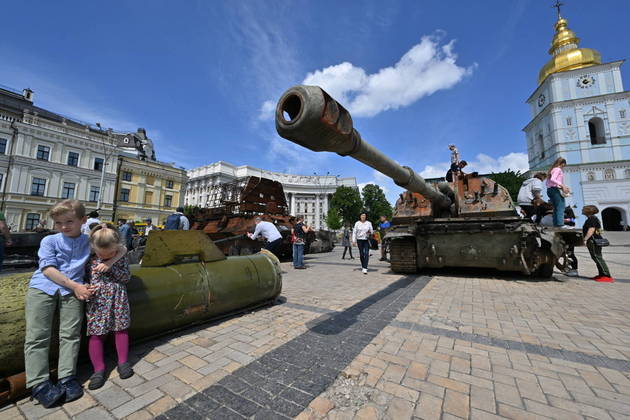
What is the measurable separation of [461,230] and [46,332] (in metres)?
6.76

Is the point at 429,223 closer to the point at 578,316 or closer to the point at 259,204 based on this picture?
the point at 578,316

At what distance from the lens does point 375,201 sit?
62.9 m

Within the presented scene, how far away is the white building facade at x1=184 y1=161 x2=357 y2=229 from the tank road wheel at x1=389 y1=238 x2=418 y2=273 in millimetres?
72037

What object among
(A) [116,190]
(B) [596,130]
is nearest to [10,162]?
(A) [116,190]

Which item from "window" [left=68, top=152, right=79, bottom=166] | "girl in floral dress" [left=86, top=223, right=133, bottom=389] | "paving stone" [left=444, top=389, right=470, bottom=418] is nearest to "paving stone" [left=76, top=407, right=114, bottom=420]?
"girl in floral dress" [left=86, top=223, right=133, bottom=389]

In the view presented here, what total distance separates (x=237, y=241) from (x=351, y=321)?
6708 millimetres

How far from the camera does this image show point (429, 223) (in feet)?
21.5

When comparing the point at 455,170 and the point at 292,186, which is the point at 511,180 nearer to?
the point at 455,170

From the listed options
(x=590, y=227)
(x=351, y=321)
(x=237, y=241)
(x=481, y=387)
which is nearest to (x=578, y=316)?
(x=481, y=387)

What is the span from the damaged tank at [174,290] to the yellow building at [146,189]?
37.8m

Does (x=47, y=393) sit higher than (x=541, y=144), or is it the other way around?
(x=541, y=144)

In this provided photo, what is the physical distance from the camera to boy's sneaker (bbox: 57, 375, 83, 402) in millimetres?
1843

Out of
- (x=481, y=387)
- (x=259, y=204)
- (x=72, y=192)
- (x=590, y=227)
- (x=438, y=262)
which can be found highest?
(x=72, y=192)

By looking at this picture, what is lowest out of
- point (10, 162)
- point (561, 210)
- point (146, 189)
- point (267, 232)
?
point (267, 232)
